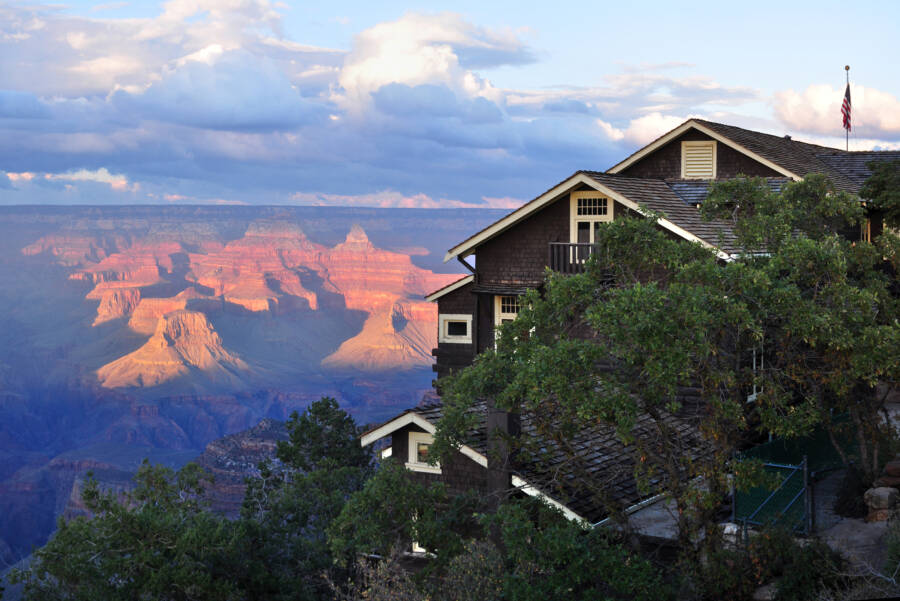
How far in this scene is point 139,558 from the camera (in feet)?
73.6

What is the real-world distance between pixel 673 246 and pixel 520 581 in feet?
22.0

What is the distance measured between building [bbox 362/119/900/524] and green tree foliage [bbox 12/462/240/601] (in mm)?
4749

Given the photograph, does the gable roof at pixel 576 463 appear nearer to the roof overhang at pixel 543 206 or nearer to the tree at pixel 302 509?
the tree at pixel 302 509

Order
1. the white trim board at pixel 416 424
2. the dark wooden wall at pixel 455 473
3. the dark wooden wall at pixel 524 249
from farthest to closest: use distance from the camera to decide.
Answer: the dark wooden wall at pixel 524 249 < the dark wooden wall at pixel 455 473 < the white trim board at pixel 416 424

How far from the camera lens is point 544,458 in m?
17.0

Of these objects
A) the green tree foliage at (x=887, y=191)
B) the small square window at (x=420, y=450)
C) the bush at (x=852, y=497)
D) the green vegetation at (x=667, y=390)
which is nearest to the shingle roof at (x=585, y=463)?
the green vegetation at (x=667, y=390)

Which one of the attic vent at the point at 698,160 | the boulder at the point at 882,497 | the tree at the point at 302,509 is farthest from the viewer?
the attic vent at the point at 698,160

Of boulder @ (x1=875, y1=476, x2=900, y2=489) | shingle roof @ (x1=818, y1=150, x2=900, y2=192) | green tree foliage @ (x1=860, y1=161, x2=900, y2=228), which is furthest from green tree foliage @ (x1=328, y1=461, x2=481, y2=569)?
shingle roof @ (x1=818, y1=150, x2=900, y2=192)

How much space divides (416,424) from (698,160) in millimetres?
17198

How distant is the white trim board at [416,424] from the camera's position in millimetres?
20906

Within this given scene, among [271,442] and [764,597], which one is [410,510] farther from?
[271,442]

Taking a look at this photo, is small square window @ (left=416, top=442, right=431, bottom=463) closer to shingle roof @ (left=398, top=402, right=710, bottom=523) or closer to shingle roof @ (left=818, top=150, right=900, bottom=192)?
shingle roof @ (left=398, top=402, right=710, bottom=523)

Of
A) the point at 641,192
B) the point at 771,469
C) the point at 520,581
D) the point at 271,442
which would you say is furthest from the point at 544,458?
the point at 271,442

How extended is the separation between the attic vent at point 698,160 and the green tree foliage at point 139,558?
2036 cm
